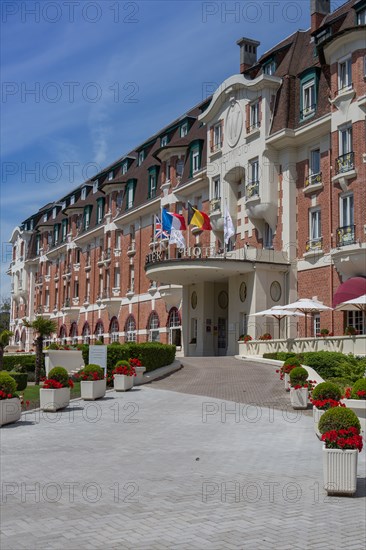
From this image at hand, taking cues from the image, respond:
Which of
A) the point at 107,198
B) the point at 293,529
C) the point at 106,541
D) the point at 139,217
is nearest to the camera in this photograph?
the point at 106,541

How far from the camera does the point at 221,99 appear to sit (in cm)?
3812

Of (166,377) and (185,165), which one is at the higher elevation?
(185,165)

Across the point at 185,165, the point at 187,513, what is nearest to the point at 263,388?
the point at 187,513

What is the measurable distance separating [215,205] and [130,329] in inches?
613

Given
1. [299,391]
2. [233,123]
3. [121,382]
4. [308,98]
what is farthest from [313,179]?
[299,391]

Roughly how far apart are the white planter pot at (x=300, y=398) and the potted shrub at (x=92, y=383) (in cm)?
713

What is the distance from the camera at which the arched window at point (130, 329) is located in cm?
4950

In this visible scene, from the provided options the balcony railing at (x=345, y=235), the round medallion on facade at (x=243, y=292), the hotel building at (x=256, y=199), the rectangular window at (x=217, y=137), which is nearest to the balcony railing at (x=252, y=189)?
the hotel building at (x=256, y=199)

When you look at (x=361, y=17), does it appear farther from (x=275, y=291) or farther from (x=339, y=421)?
(x=339, y=421)

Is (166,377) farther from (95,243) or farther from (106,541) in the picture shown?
(95,243)

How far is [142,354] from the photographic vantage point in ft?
90.0

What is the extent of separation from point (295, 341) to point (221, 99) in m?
17.0

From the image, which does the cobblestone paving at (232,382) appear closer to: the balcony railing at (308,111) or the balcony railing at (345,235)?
the balcony railing at (345,235)

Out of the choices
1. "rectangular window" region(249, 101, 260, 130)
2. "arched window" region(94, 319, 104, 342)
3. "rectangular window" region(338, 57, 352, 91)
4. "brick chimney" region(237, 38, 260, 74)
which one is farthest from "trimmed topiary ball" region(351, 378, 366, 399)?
"arched window" region(94, 319, 104, 342)
